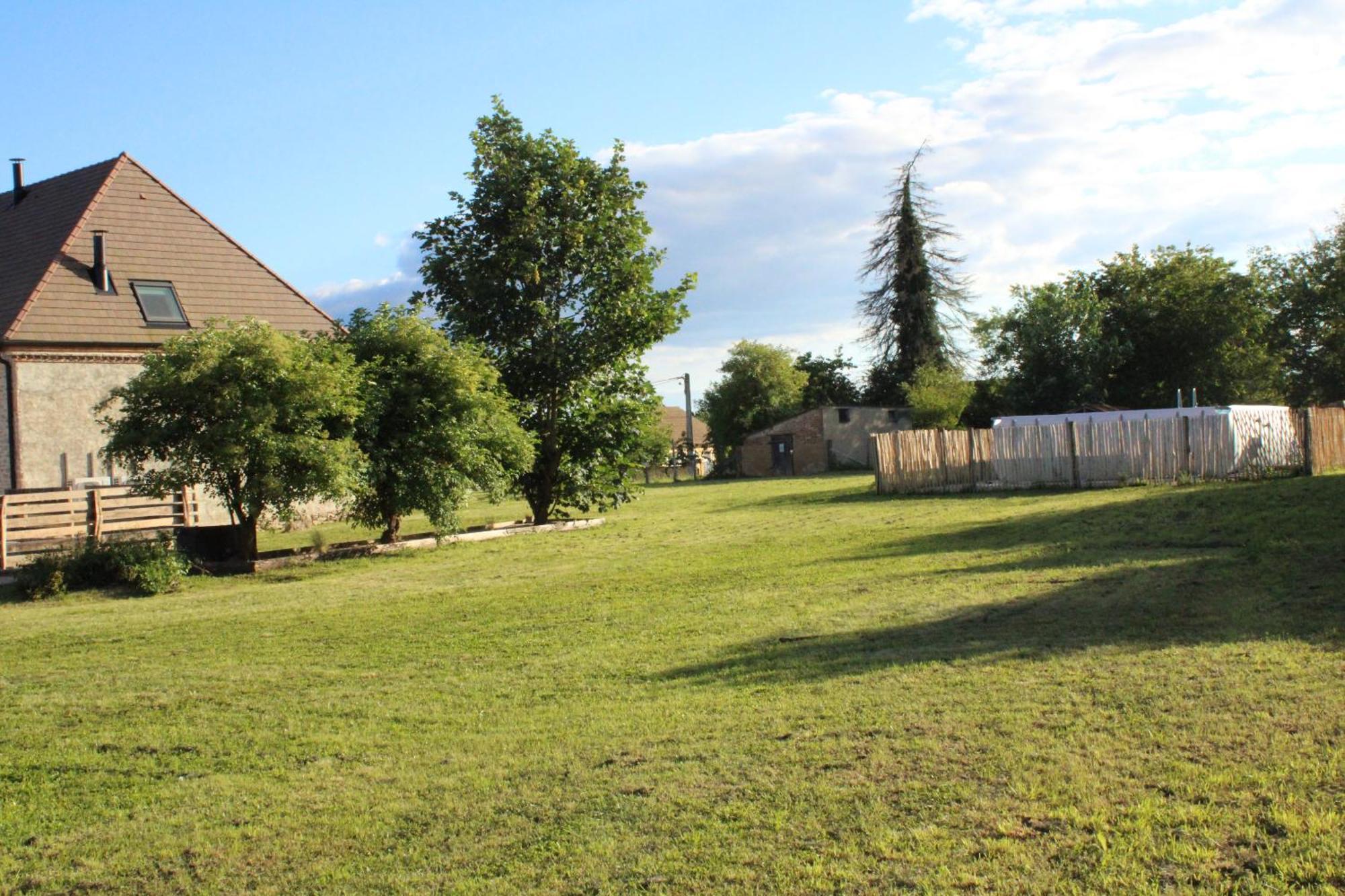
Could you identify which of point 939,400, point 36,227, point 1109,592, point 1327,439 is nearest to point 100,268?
point 36,227

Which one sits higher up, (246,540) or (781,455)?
(781,455)

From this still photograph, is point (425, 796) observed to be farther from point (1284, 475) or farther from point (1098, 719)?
point (1284, 475)

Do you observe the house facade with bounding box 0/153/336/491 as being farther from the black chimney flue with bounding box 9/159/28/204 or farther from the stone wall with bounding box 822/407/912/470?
the stone wall with bounding box 822/407/912/470

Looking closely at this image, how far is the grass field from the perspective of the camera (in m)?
4.68

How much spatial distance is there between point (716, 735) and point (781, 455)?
55594mm

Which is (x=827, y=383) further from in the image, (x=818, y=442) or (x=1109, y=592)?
(x=1109, y=592)

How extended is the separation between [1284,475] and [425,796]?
2730cm

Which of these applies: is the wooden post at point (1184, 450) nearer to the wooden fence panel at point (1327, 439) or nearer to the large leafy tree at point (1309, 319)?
the wooden fence panel at point (1327, 439)

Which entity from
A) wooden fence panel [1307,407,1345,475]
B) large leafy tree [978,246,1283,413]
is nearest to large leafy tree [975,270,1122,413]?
large leafy tree [978,246,1283,413]

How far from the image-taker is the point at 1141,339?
2218 inches

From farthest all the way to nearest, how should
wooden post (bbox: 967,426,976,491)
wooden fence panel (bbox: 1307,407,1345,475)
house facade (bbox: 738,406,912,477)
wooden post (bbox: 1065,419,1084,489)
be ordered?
Result: 1. house facade (bbox: 738,406,912,477)
2. wooden post (bbox: 967,426,976,491)
3. wooden post (bbox: 1065,419,1084,489)
4. wooden fence panel (bbox: 1307,407,1345,475)

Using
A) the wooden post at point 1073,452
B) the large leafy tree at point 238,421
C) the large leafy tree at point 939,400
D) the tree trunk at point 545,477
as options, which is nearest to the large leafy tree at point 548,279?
the tree trunk at point 545,477

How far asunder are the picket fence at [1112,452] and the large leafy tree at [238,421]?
58.9ft

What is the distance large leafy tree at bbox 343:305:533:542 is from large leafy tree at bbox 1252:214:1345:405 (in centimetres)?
4860
